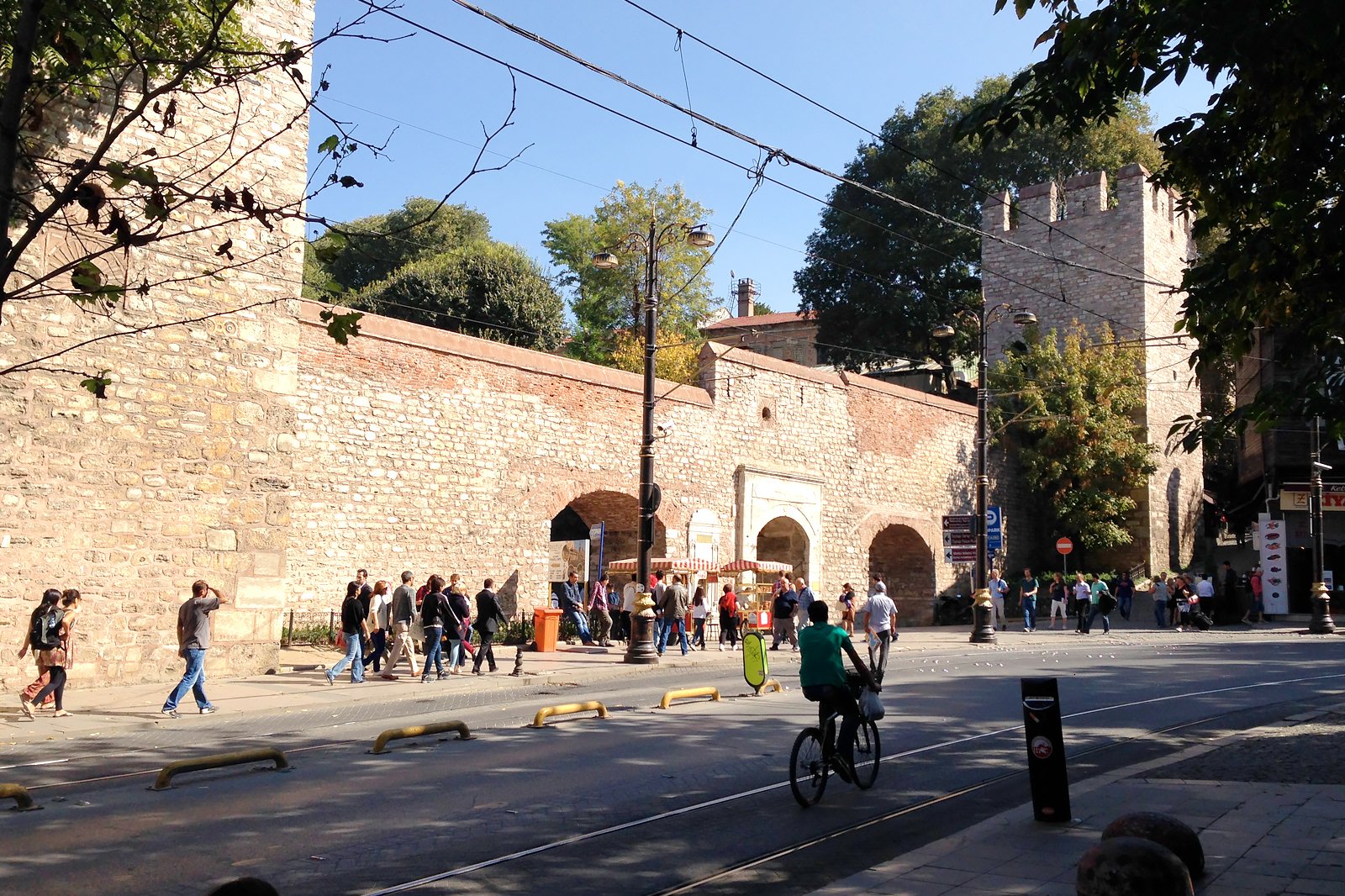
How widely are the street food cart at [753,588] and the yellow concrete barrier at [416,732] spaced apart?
574 inches

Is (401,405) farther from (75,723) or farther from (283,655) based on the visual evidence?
(75,723)

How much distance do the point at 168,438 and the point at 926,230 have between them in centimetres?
3707

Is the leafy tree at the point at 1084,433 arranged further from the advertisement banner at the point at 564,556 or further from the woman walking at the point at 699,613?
the advertisement banner at the point at 564,556

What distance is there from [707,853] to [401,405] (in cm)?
1617

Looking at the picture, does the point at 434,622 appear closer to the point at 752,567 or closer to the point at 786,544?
the point at 752,567

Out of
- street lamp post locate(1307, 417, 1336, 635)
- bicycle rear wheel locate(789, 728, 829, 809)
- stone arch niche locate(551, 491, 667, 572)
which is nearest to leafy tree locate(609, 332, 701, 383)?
stone arch niche locate(551, 491, 667, 572)

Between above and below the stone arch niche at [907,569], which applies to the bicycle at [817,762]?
below

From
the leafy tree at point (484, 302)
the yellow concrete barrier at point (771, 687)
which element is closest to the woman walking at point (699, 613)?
the yellow concrete barrier at point (771, 687)

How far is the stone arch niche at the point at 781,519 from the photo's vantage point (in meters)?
28.6

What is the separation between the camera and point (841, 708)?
332 inches

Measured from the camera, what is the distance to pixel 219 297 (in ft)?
55.6

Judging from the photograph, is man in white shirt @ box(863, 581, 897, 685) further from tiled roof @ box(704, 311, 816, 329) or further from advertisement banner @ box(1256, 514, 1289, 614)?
tiled roof @ box(704, 311, 816, 329)

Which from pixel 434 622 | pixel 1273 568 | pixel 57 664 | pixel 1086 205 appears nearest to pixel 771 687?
pixel 434 622

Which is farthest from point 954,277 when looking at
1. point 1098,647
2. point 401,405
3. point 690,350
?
point 401,405
